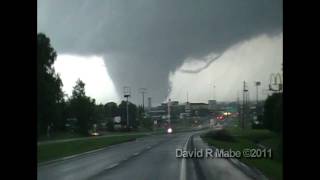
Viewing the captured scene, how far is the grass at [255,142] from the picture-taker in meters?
3.28

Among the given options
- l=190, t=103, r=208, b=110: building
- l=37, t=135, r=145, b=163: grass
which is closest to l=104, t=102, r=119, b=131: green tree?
l=37, t=135, r=145, b=163: grass

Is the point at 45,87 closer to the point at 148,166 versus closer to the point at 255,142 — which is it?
the point at 148,166

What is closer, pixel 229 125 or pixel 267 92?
pixel 267 92

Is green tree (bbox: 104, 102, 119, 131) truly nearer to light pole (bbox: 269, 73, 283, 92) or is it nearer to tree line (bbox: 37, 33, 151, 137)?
tree line (bbox: 37, 33, 151, 137)

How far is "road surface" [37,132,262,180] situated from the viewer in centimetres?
333

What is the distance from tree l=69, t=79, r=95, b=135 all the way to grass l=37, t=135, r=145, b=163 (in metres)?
0.08

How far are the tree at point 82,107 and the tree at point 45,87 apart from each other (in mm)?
87

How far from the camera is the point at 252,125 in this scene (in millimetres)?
3521

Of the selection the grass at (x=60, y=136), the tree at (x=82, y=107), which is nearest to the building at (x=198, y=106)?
the tree at (x=82, y=107)

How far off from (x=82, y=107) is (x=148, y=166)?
0.53 metres

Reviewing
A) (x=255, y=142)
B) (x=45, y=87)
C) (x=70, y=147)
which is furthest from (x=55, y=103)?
(x=255, y=142)
